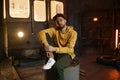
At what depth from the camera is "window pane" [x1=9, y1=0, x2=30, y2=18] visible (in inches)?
316

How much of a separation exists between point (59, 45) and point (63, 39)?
14 centimetres

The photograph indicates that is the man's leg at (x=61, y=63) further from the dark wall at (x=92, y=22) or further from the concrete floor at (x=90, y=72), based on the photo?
the dark wall at (x=92, y=22)

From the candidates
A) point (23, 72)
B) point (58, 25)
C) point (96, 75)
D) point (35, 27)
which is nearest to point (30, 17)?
point (35, 27)

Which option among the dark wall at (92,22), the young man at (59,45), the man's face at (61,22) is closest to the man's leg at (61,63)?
the young man at (59,45)

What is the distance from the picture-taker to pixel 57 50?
3.99 m

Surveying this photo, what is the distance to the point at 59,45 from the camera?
427 centimetres

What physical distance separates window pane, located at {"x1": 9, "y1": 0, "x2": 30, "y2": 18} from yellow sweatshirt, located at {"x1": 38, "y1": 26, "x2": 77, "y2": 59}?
13.5ft

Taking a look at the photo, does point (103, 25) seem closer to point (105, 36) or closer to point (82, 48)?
point (105, 36)

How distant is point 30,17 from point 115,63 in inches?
150

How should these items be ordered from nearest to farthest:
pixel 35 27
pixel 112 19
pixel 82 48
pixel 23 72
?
pixel 23 72 < pixel 35 27 < pixel 112 19 < pixel 82 48

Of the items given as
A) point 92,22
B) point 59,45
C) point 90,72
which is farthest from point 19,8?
point 92,22

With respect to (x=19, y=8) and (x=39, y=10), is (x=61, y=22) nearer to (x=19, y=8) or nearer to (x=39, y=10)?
(x=19, y=8)

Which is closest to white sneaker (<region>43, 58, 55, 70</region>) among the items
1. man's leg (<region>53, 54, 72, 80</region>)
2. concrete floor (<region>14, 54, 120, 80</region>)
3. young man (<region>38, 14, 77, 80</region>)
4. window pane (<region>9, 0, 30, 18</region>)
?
young man (<region>38, 14, 77, 80</region>)

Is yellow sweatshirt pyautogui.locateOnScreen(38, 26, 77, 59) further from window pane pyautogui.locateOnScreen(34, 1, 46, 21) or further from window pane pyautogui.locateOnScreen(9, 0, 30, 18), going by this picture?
window pane pyautogui.locateOnScreen(34, 1, 46, 21)
